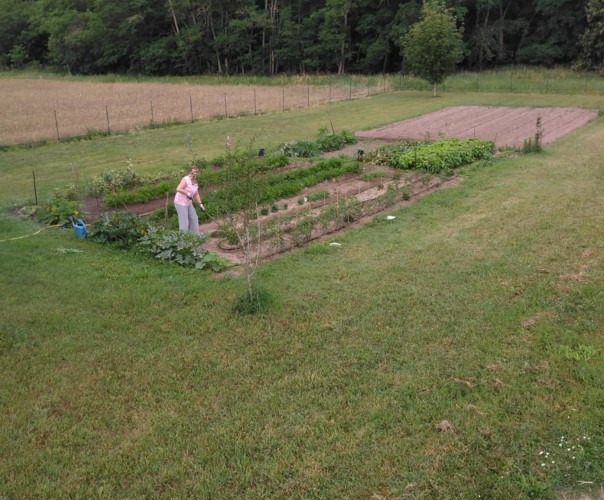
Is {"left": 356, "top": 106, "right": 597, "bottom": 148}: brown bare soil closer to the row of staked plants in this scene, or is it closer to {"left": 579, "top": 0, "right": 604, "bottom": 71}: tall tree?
the row of staked plants

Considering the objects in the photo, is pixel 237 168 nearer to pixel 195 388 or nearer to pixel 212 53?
pixel 195 388

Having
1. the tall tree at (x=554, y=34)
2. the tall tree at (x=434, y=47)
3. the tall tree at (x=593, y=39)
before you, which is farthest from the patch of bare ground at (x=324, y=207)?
the tall tree at (x=554, y=34)

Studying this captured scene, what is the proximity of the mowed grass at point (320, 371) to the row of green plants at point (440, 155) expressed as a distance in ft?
17.3

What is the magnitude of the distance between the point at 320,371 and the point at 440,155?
37.0 ft

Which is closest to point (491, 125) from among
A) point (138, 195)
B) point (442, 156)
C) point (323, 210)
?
point (442, 156)

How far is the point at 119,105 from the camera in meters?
33.1

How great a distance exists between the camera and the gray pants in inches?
413

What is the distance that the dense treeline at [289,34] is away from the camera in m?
50.9

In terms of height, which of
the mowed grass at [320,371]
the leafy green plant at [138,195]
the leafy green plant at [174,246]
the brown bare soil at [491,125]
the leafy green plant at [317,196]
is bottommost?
the mowed grass at [320,371]

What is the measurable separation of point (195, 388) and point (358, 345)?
6.54 ft

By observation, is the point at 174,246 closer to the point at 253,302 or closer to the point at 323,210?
the point at 253,302

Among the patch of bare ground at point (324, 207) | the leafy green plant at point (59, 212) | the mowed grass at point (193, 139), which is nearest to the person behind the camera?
the patch of bare ground at point (324, 207)

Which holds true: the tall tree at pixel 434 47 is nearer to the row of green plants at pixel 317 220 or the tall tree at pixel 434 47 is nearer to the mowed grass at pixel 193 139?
the mowed grass at pixel 193 139

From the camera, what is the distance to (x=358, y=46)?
60.3 meters
